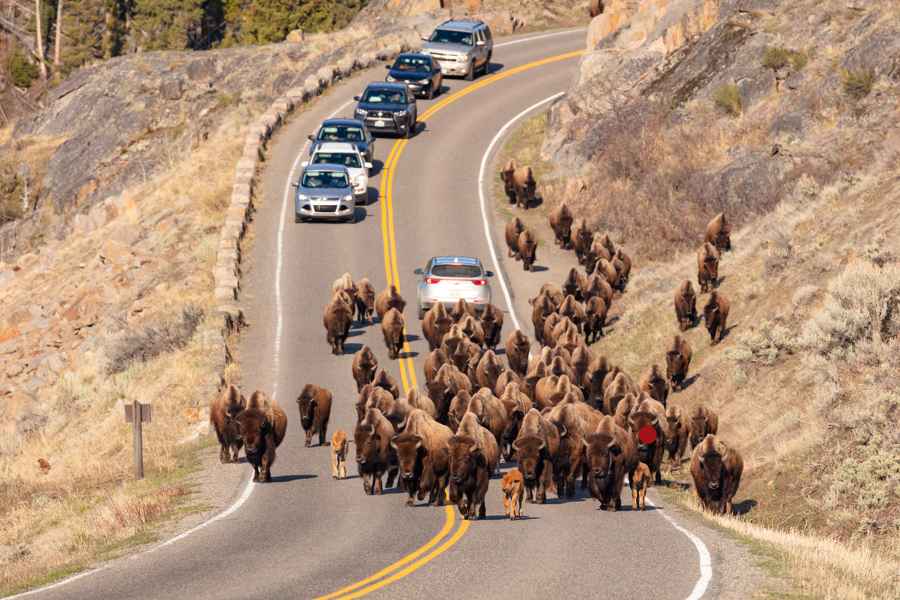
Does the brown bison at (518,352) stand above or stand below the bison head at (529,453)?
above

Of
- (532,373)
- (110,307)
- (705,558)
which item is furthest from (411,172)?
(705,558)

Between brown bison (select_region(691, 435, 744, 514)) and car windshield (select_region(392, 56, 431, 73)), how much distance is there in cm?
4174

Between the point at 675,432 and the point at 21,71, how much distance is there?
96.4m

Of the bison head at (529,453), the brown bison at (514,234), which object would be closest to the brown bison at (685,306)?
the brown bison at (514,234)

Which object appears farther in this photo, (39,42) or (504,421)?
(39,42)

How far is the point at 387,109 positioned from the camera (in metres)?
57.3

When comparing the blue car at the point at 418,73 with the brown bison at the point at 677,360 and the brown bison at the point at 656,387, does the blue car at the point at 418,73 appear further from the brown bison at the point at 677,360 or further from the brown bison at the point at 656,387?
the brown bison at the point at 656,387

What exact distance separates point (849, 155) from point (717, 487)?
77.5ft

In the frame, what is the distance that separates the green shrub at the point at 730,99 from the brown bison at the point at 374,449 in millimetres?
30560

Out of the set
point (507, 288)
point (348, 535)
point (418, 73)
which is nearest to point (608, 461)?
point (348, 535)

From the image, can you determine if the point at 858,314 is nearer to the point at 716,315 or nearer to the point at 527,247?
the point at 716,315

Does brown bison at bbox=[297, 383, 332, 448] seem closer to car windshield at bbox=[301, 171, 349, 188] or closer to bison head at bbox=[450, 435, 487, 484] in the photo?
bison head at bbox=[450, 435, 487, 484]

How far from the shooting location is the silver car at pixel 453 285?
123 ft

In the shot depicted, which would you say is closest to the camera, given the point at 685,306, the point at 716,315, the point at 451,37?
the point at 716,315
